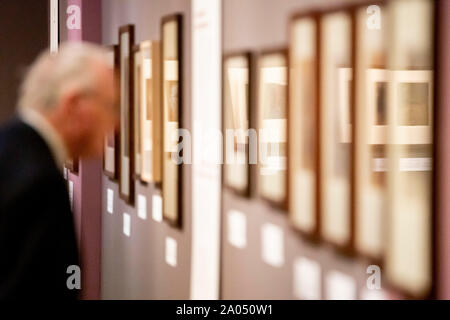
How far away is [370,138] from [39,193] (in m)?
1.17

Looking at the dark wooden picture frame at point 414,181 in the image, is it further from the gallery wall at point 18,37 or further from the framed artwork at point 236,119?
the gallery wall at point 18,37

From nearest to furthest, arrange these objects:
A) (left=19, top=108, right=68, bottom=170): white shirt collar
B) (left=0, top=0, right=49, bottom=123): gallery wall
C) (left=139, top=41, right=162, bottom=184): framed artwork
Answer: (left=19, top=108, right=68, bottom=170): white shirt collar, (left=139, top=41, right=162, bottom=184): framed artwork, (left=0, top=0, right=49, bottom=123): gallery wall

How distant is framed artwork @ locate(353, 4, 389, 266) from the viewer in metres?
2.90

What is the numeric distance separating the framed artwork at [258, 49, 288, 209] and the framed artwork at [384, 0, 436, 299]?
93 cm

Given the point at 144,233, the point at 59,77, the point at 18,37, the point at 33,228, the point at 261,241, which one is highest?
the point at 18,37

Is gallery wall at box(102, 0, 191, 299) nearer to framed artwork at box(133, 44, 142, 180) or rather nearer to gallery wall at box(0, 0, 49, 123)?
framed artwork at box(133, 44, 142, 180)

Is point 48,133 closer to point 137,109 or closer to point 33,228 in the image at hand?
point 33,228

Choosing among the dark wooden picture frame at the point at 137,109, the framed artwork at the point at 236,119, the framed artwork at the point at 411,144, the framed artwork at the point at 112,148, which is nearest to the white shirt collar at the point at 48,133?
the framed artwork at the point at 411,144

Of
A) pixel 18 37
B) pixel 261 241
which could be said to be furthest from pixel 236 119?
pixel 18 37

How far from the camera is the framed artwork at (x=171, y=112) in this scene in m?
5.21

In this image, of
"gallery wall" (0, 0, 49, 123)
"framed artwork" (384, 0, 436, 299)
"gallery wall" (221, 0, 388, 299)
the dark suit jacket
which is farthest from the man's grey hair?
"gallery wall" (0, 0, 49, 123)

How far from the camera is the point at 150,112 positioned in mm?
5766

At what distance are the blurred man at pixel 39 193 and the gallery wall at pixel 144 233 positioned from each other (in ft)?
8.61
